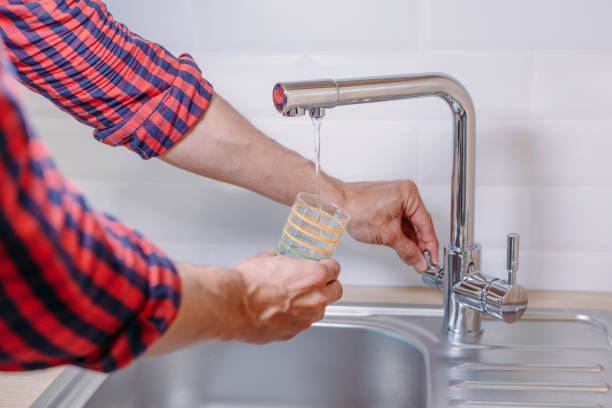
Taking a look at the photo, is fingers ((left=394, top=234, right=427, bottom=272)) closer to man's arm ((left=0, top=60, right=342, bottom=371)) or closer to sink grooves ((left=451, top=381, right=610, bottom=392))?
sink grooves ((left=451, top=381, right=610, bottom=392))

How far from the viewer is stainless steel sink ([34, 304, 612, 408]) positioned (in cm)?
83

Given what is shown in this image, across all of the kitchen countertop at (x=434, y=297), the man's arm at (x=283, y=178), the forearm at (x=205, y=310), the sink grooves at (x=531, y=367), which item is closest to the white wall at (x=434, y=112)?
the kitchen countertop at (x=434, y=297)

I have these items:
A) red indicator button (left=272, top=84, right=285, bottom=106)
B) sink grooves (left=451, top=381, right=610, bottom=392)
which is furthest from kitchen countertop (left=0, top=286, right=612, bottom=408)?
red indicator button (left=272, top=84, right=285, bottom=106)

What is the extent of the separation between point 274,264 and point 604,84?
0.60 meters

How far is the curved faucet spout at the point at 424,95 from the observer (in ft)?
2.26

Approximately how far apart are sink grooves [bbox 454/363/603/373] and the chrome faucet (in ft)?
0.20

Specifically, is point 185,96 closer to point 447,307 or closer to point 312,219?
point 312,219

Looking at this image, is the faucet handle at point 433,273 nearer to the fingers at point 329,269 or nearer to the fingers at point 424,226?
the fingers at point 424,226

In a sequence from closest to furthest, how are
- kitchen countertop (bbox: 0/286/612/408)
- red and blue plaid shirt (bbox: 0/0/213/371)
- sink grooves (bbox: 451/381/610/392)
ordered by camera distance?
red and blue plaid shirt (bbox: 0/0/213/371)
sink grooves (bbox: 451/381/610/392)
kitchen countertop (bbox: 0/286/612/408)

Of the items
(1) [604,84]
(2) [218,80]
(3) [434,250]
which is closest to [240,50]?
(2) [218,80]

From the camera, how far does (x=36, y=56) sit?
81 centimetres

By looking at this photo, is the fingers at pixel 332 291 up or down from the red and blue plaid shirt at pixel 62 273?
down

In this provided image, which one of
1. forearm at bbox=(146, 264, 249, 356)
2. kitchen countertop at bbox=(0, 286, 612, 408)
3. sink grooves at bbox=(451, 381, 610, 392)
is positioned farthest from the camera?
kitchen countertop at bbox=(0, 286, 612, 408)

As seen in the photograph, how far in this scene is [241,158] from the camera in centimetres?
90
